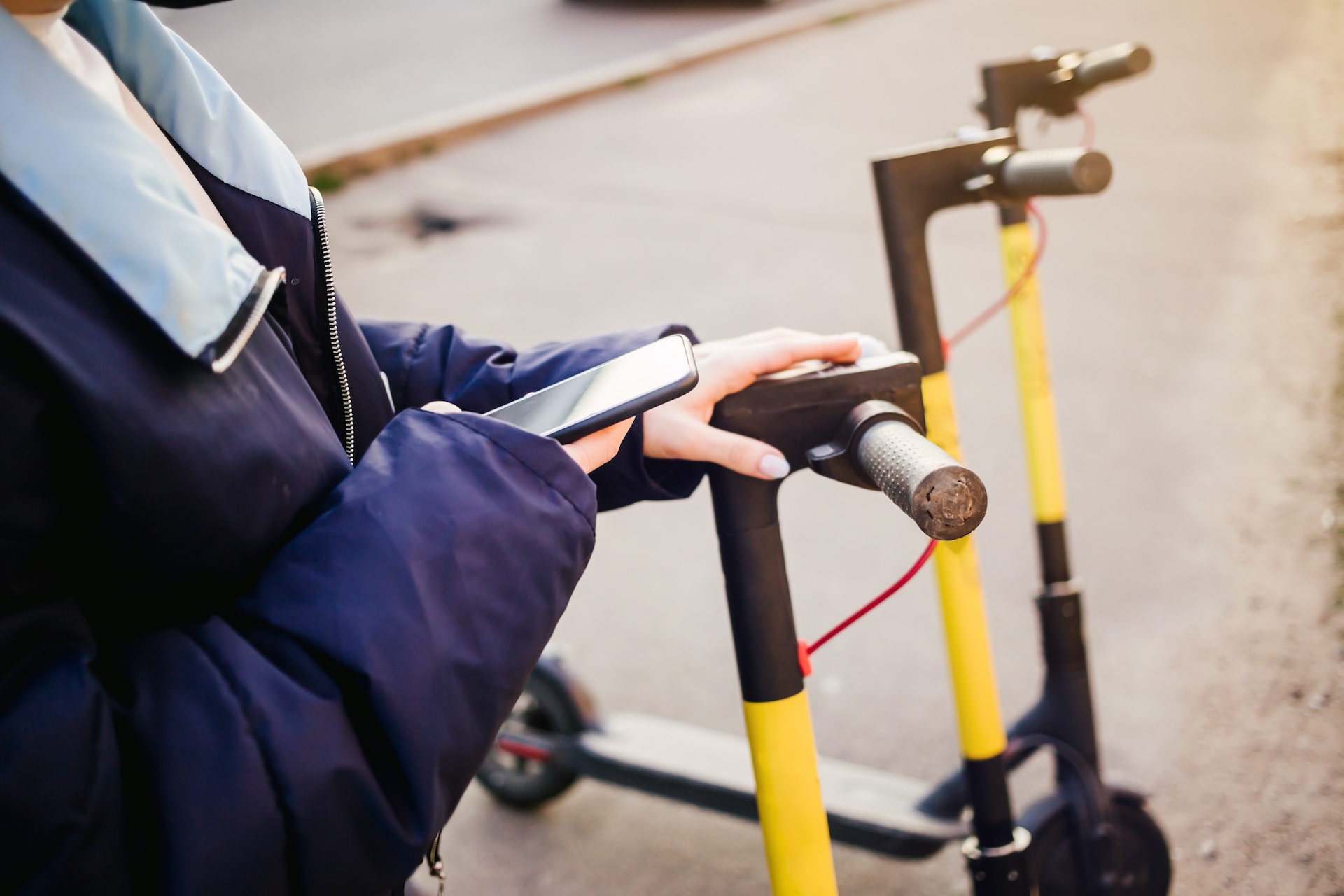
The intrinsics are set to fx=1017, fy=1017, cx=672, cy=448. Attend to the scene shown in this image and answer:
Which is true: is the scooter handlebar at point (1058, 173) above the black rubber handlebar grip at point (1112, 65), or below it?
below

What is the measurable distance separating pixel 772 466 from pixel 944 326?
3.25 meters

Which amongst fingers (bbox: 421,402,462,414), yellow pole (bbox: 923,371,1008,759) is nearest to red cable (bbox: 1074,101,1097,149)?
yellow pole (bbox: 923,371,1008,759)

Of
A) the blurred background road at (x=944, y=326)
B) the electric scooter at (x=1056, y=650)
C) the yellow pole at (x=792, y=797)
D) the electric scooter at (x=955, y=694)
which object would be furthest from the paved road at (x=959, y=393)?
the yellow pole at (x=792, y=797)

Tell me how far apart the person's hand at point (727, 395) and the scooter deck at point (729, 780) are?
106 cm

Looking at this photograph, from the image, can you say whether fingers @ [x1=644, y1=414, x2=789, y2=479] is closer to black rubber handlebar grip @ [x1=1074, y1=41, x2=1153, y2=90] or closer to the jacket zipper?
the jacket zipper

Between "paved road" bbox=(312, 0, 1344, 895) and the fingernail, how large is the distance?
1.42 meters

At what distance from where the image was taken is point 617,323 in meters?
4.23

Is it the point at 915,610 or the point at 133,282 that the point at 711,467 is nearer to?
the point at 133,282

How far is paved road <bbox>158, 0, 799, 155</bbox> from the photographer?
6777 millimetres

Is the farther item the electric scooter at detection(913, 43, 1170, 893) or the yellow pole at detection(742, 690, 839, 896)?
the electric scooter at detection(913, 43, 1170, 893)

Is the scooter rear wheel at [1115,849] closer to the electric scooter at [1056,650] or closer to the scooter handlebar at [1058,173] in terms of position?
the electric scooter at [1056,650]

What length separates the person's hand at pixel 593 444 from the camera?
0.89 meters

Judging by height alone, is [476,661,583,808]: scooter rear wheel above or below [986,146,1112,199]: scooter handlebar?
below

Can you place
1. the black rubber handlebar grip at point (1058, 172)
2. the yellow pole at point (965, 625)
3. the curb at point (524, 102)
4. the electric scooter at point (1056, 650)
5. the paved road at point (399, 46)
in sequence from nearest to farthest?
the black rubber handlebar grip at point (1058, 172), the yellow pole at point (965, 625), the electric scooter at point (1056, 650), the curb at point (524, 102), the paved road at point (399, 46)
